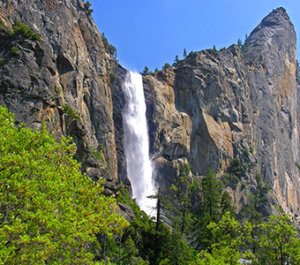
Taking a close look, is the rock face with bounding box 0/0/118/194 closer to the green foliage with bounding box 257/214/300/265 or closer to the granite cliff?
the granite cliff

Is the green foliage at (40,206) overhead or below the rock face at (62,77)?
below

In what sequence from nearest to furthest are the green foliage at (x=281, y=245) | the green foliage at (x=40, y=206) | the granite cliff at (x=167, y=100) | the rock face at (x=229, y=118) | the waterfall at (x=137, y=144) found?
the green foliage at (x=40, y=206) → the green foliage at (x=281, y=245) → the granite cliff at (x=167, y=100) → the waterfall at (x=137, y=144) → the rock face at (x=229, y=118)

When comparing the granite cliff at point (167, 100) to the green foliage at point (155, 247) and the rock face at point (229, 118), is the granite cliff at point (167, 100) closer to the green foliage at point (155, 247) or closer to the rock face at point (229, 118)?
the rock face at point (229, 118)

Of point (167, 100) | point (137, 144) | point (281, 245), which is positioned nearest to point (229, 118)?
point (167, 100)

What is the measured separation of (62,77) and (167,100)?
28066 mm

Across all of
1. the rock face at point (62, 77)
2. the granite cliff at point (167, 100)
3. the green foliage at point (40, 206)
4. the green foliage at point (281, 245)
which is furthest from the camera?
the granite cliff at point (167, 100)

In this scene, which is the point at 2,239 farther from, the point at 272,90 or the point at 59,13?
the point at 272,90

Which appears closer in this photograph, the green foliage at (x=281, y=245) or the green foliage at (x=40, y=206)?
the green foliage at (x=40, y=206)

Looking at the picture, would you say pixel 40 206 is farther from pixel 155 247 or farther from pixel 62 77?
pixel 62 77

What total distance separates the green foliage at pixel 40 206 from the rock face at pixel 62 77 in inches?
707

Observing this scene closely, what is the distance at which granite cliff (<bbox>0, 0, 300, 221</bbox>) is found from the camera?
3100 cm

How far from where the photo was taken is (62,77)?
3834 centimetres

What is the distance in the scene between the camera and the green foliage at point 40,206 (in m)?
9.01

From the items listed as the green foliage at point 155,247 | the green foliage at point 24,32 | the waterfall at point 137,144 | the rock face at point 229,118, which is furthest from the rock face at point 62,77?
the rock face at point 229,118
